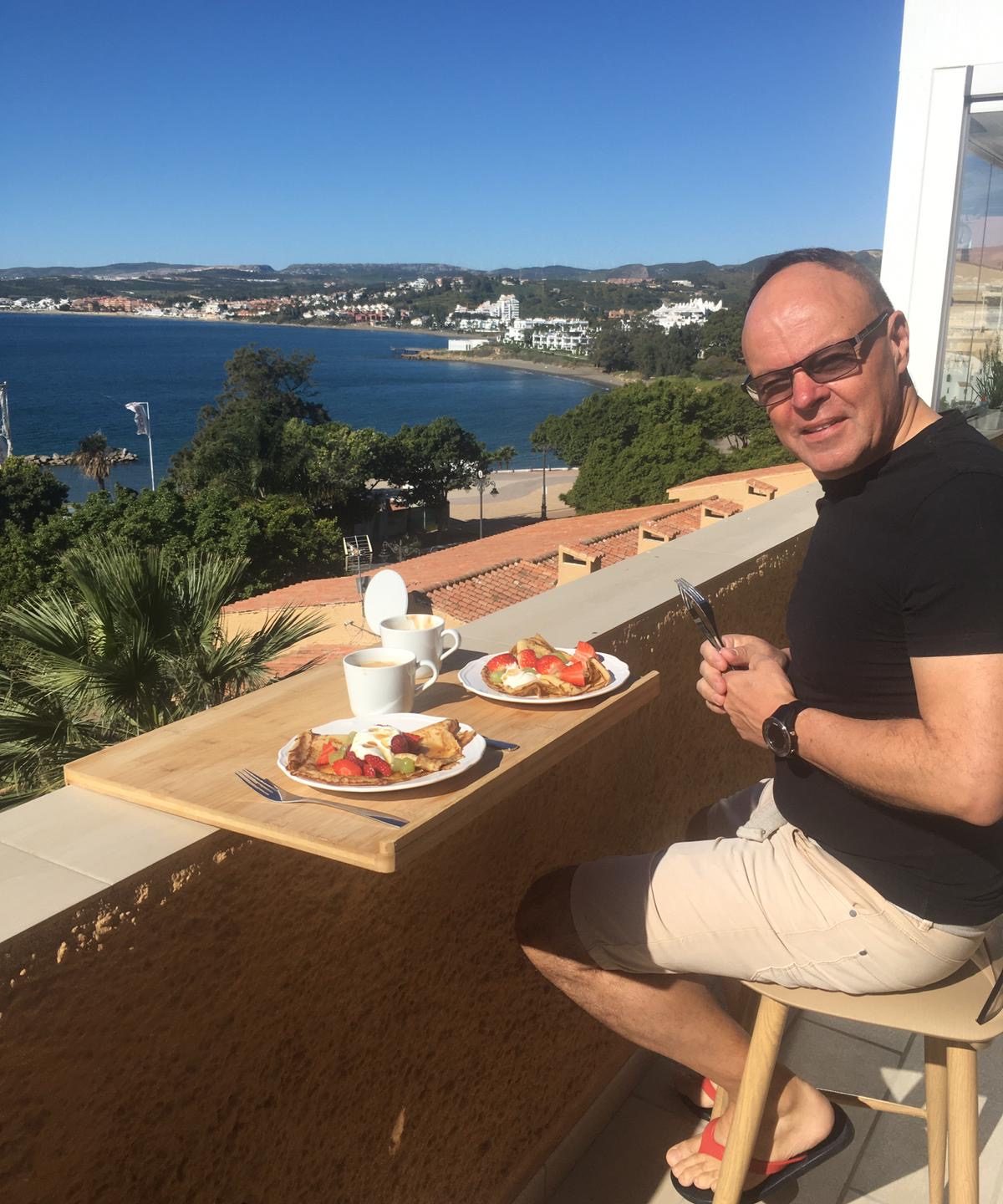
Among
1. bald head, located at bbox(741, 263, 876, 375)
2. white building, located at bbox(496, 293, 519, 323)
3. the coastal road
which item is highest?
white building, located at bbox(496, 293, 519, 323)

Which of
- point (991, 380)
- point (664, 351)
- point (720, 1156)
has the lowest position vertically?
point (664, 351)

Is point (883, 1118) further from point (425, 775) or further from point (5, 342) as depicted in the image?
point (5, 342)

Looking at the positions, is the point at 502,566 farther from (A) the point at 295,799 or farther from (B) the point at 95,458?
(B) the point at 95,458

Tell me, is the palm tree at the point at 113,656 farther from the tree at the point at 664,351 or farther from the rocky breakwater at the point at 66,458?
the tree at the point at 664,351

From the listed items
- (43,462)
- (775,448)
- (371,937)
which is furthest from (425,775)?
(43,462)

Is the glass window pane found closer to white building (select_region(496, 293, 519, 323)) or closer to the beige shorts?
the beige shorts

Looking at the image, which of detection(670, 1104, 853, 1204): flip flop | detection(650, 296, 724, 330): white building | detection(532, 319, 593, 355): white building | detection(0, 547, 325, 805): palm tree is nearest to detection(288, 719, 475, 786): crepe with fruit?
detection(670, 1104, 853, 1204): flip flop

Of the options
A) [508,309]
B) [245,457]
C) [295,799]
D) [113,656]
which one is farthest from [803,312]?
[508,309]
